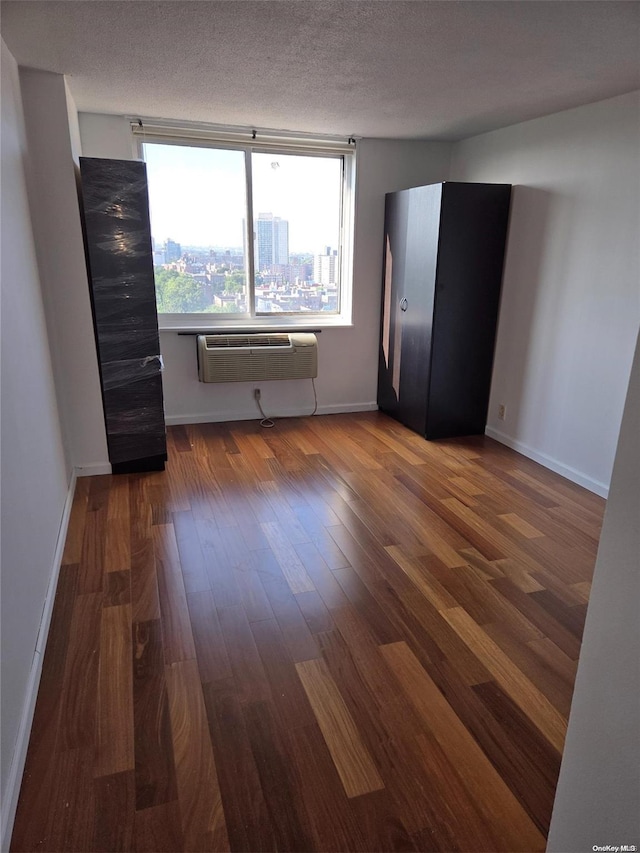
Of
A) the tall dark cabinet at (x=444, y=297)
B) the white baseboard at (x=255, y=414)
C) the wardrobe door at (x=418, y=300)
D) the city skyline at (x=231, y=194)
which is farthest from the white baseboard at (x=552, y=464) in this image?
the city skyline at (x=231, y=194)

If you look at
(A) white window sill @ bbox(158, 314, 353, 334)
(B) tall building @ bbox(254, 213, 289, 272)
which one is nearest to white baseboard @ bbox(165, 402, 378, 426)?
(A) white window sill @ bbox(158, 314, 353, 334)

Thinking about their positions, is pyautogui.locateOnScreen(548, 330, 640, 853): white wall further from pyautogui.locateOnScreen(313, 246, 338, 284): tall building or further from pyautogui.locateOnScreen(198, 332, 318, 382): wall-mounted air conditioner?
pyautogui.locateOnScreen(313, 246, 338, 284): tall building

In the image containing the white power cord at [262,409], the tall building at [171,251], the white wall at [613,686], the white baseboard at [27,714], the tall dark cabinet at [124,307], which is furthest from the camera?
the white power cord at [262,409]

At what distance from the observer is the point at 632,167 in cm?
293

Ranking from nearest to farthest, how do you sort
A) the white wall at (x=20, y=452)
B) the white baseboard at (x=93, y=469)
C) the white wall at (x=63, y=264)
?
the white wall at (x=20, y=452), the white wall at (x=63, y=264), the white baseboard at (x=93, y=469)

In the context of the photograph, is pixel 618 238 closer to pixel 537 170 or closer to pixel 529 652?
pixel 537 170

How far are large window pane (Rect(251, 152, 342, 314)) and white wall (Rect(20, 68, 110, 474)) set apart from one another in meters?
1.58

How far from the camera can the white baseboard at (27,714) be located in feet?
4.37

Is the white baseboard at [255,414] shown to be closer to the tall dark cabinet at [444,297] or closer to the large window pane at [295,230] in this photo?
the tall dark cabinet at [444,297]

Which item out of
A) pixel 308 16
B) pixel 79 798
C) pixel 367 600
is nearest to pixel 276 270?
pixel 308 16

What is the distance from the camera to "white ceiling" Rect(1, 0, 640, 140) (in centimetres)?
194

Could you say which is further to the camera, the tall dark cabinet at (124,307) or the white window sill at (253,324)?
the white window sill at (253,324)

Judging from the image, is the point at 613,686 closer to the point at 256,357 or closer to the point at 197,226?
the point at 256,357

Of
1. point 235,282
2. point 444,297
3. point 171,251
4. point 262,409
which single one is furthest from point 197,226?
point 444,297
